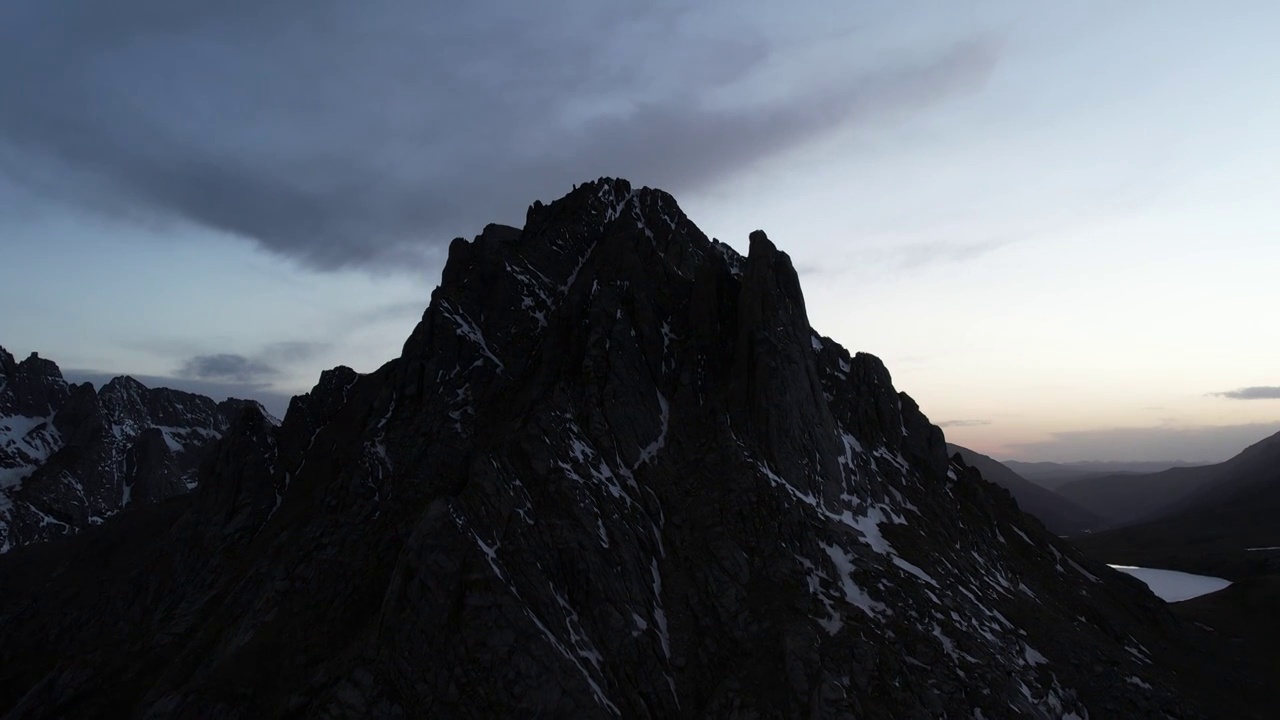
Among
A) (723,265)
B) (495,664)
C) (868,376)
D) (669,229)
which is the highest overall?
(669,229)

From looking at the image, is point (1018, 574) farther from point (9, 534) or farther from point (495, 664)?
point (9, 534)

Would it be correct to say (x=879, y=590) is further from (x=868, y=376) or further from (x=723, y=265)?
(x=723, y=265)

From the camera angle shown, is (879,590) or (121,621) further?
(121,621)

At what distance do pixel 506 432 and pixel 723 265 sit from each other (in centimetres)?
3599

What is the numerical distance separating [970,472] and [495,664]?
253 ft

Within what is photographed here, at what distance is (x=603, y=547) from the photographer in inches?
2372

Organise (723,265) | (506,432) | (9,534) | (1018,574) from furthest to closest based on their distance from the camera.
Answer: (9,534), (723,265), (1018,574), (506,432)

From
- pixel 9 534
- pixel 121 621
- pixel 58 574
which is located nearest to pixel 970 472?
pixel 121 621

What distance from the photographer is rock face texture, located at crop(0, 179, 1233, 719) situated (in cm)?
5244

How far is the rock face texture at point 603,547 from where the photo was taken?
52438 mm

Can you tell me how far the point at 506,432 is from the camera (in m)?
67.3

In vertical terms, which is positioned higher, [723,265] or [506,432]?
[723,265]

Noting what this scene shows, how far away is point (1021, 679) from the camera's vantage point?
57.0m

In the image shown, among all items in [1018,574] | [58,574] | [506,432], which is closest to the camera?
[506,432]
